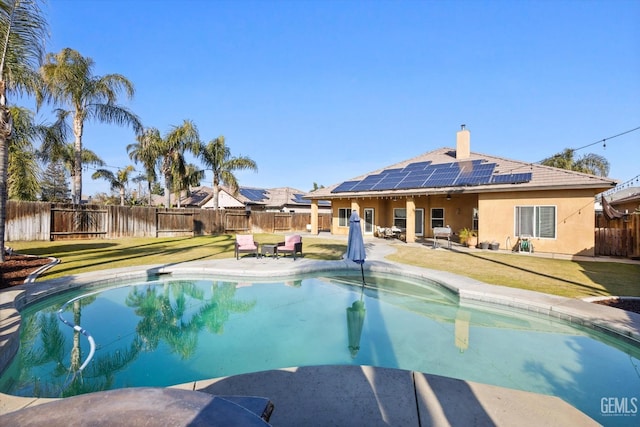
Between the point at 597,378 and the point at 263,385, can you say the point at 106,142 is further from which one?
the point at 597,378

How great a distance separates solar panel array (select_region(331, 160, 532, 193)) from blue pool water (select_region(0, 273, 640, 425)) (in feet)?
36.2

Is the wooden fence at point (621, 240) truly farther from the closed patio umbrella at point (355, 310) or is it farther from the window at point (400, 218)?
the closed patio umbrella at point (355, 310)

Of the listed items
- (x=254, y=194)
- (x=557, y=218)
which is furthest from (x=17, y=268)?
(x=254, y=194)

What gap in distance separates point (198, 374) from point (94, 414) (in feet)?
12.5

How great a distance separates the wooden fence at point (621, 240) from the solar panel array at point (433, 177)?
162 inches

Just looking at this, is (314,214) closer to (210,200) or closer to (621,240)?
(621,240)

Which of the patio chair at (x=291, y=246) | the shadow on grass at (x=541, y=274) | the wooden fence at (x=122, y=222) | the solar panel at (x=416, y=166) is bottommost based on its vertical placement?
the shadow on grass at (x=541, y=274)

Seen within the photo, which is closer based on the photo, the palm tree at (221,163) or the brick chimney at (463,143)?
the brick chimney at (463,143)

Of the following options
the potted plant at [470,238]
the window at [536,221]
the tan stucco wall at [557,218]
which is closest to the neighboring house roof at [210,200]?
the potted plant at [470,238]

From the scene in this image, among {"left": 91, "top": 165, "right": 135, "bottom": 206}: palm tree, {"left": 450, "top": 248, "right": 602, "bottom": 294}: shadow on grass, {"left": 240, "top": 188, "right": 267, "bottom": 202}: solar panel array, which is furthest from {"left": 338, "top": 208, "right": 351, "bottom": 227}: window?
{"left": 91, "top": 165, "right": 135, "bottom": 206}: palm tree

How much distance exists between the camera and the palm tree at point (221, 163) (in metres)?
28.7

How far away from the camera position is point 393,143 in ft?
91.2

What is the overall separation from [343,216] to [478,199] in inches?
404

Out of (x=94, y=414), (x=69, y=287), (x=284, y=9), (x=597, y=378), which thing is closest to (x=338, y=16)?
(x=284, y=9)
